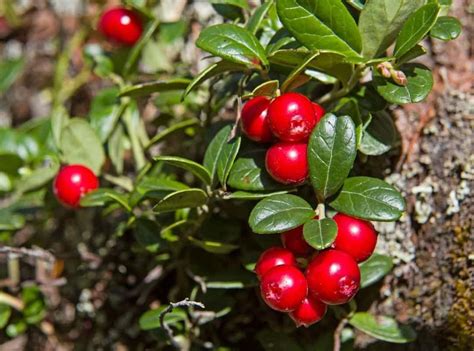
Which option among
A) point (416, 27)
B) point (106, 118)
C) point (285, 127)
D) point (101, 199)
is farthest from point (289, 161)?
point (106, 118)

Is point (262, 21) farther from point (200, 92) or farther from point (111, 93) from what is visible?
point (111, 93)

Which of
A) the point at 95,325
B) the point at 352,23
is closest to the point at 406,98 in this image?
the point at 352,23

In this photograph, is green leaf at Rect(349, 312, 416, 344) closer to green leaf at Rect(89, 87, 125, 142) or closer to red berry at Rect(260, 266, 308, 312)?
red berry at Rect(260, 266, 308, 312)

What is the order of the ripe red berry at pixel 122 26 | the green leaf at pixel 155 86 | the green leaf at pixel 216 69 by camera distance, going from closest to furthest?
the green leaf at pixel 216 69, the green leaf at pixel 155 86, the ripe red berry at pixel 122 26

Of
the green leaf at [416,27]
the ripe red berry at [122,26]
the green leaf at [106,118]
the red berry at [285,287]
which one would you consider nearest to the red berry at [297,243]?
the red berry at [285,287]

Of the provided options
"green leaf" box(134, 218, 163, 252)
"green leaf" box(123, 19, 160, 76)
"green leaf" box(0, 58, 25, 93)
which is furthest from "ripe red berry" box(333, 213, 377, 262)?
"green leaf" box(0, 58, 25, 93)

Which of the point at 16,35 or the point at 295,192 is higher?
the point at 295,192

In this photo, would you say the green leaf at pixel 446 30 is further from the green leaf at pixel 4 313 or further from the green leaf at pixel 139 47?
the green leaf at pixel 4 313
